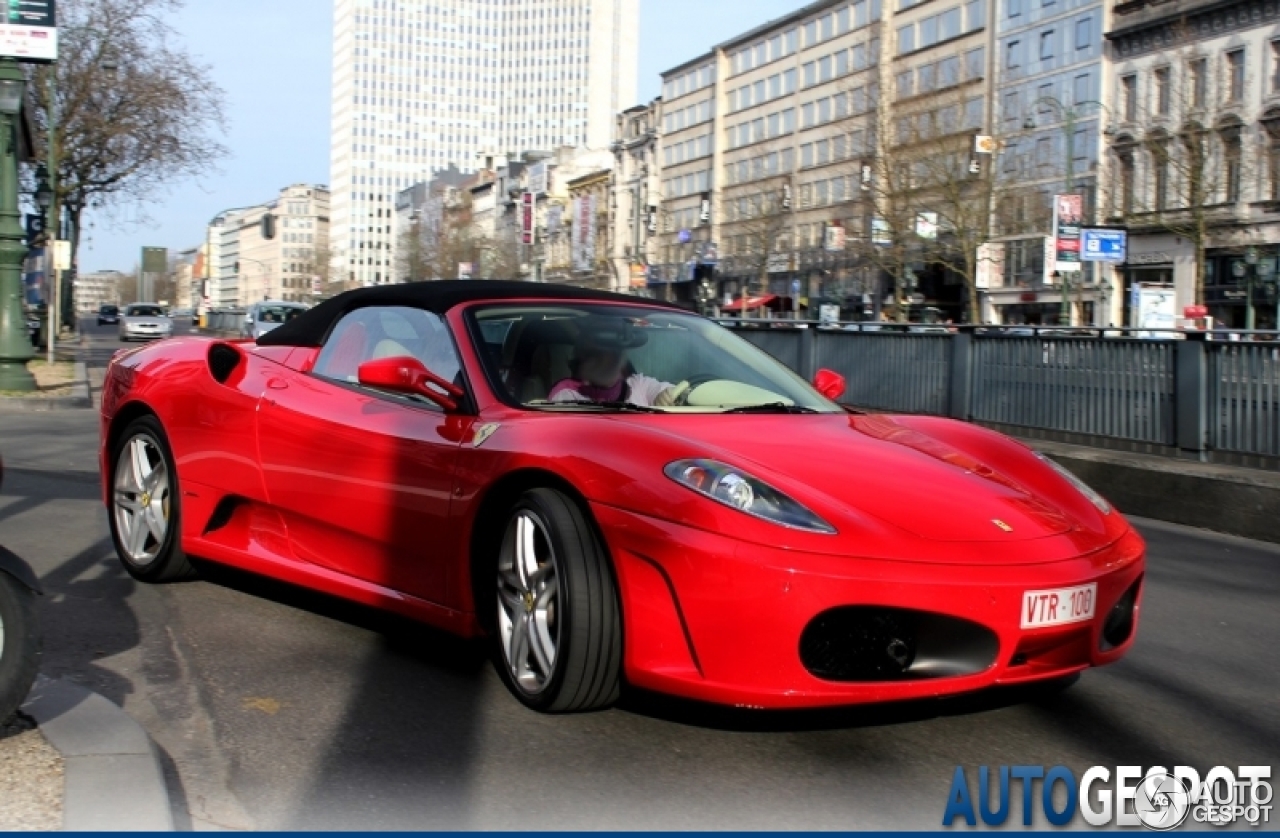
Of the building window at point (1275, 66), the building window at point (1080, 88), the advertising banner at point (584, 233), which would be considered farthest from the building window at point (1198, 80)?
the advertising banner at point (584, 233)

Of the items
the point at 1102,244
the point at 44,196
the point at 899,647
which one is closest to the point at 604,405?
the point at 899,647

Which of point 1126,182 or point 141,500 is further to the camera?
point 1126,182

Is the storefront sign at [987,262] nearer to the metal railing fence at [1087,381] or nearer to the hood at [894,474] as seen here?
the metal railing fence at [1087,381]

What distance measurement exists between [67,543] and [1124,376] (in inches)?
304

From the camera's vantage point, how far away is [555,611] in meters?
3.86

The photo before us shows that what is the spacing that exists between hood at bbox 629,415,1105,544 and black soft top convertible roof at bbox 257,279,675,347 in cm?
104

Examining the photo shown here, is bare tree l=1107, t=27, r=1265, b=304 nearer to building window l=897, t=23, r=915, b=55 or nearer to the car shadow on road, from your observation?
building window l=897, t=23, r=915, b=55

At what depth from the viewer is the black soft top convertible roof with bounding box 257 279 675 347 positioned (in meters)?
4.99

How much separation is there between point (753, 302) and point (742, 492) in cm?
7963

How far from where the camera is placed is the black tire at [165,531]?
18.7 ft

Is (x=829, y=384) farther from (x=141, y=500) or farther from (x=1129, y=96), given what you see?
(x=1129, y=96)

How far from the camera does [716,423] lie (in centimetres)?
429

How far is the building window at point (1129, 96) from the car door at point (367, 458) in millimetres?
55261

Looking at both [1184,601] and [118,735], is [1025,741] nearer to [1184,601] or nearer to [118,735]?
[118,735]
